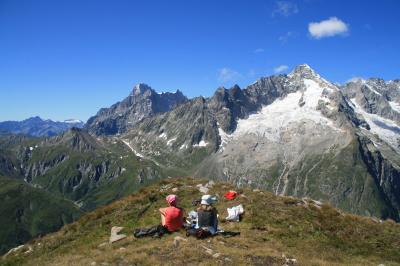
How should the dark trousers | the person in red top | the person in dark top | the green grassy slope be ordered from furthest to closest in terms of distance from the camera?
the person in red top → the dark trousers → the person in dark top → the green grassy slope

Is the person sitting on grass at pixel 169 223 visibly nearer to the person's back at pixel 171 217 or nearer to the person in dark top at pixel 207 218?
the person's back at pixel 171 217

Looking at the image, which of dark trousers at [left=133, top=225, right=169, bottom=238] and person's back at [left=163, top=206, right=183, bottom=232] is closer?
dark trousers at [left=133, top=225, right=169, bottom=238]

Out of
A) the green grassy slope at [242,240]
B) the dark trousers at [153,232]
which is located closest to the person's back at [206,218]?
the green grassy slope at [242,240]

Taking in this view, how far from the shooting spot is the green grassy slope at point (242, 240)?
91.8ft

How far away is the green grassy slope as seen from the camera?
27969 millimetres

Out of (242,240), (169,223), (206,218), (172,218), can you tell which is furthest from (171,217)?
(242,240)

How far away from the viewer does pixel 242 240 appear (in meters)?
32.1

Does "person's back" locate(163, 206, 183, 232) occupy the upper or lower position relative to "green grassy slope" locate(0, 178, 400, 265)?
upper

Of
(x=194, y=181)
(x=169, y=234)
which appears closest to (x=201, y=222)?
(x=169, y=234)

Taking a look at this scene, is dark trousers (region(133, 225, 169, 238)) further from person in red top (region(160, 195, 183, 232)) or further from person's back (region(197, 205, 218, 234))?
person's back (region(197, 205, 218, 234))

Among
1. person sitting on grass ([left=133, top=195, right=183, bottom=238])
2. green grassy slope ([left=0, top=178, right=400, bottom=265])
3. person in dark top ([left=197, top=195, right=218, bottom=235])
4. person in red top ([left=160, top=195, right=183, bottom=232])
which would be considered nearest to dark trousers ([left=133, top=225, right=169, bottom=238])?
person sitting on grass ([left=133, top=195, right=183, bottom=238])

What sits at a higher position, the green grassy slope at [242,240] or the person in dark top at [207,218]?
the person in dark top at [207,218]

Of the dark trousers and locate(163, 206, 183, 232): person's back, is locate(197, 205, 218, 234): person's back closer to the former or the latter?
locate(163, 206, 183, 232): person's back

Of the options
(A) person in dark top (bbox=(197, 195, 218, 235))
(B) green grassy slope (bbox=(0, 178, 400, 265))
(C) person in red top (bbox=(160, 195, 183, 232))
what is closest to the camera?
(B) green grassy slope (bbox=(0, 178, 400, 265))
